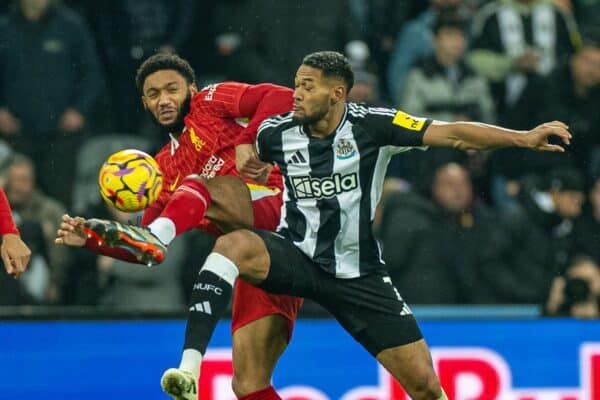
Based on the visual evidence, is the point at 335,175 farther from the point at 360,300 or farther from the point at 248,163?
the point at 360,300

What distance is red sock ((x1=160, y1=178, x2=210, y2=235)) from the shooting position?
7.32 m

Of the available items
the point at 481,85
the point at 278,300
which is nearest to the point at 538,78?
the point at 481,85

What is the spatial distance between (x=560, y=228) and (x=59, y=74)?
156 inches

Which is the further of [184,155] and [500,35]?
[500,35]

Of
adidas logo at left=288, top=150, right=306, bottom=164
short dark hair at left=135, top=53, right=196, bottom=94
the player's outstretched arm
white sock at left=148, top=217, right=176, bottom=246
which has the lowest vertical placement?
white sock at left=148, top=217, right=176, bottom=246

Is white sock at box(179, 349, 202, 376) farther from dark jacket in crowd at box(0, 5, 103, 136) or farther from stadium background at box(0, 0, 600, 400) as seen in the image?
dark jacket in crowd at box(0, 5, 103, 136)

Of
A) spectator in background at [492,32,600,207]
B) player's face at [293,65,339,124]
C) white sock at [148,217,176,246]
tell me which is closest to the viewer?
white sock at [148,217,176,246]

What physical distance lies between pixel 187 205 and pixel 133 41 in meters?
4.78

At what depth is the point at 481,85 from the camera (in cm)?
1184

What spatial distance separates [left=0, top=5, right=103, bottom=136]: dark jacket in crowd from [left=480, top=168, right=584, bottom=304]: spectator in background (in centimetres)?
337

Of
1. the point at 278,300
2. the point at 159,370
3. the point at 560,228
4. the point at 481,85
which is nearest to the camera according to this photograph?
the point at 278,300

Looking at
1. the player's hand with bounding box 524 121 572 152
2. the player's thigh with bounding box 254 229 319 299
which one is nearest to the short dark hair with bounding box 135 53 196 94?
the player's thigh with bounding box 254 229 319 299

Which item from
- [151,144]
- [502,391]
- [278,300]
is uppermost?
[151,144]

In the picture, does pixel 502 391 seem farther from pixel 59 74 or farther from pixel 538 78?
pixel 59 74
